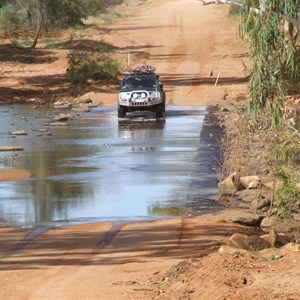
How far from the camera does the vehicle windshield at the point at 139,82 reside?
39000 mm

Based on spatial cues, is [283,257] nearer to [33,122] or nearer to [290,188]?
[290,188]

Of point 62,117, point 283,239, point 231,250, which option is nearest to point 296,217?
point 283,239

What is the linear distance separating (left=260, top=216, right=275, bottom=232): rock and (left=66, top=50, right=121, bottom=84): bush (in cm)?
3358

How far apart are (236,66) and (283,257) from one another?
4685cm

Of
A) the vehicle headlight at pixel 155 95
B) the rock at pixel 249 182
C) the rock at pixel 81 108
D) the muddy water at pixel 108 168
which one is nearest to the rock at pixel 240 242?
the muddy water at pixel 108 168

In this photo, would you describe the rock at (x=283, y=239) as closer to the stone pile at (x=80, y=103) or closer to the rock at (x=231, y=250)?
the rock at (x=231, y=250)

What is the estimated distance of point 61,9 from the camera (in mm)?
59531

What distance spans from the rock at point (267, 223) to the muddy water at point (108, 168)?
6.50 feet

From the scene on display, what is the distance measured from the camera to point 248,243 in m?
14.6

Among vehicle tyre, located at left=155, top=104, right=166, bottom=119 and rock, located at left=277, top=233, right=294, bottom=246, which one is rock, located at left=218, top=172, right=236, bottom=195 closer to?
rock, located at left=277, top=233, right=294, bottom=246

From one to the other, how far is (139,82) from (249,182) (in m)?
16.8

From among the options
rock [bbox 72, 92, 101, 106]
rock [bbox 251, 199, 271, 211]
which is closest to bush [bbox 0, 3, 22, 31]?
rock [bbox 72, 92, 101, 106]

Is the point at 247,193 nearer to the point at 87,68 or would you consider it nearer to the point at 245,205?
the point at 245,205

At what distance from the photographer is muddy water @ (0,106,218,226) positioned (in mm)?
20234
